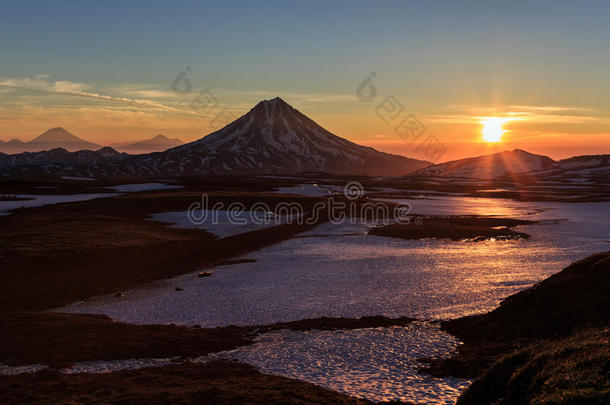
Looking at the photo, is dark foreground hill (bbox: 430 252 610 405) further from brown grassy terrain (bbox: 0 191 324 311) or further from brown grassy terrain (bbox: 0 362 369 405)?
brown grassy terrain (bbox: 0 191 324 311)

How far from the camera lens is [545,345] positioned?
14.5 meters

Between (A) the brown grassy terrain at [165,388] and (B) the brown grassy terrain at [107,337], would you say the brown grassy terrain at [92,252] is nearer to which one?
(B) the brown grassy terrain at [107,337]

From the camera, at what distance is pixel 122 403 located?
46.8ft

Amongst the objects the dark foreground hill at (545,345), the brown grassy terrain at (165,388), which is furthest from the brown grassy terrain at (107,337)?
the dark foreground hill at (545,345)

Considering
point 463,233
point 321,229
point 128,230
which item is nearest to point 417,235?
point 463,233

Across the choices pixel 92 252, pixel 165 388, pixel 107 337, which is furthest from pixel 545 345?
pixel 92 252

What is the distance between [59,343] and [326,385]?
37.5ft

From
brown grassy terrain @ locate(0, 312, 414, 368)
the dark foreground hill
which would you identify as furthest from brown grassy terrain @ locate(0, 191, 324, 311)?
the dark foreground hill

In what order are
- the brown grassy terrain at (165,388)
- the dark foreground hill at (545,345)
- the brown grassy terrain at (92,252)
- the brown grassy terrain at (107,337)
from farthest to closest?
the brown grassy terrain at (92,252) < the brown grassy terrain at (107,337) < the brown grassy terrain at (165,388) < the dark foreground hill at (545,345)

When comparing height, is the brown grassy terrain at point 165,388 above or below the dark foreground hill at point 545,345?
below

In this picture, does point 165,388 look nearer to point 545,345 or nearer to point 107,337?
point 107,337

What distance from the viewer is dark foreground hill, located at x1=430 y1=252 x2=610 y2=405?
10.4 metres

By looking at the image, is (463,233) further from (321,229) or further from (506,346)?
(506,346)

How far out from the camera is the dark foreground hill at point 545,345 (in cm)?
1037
